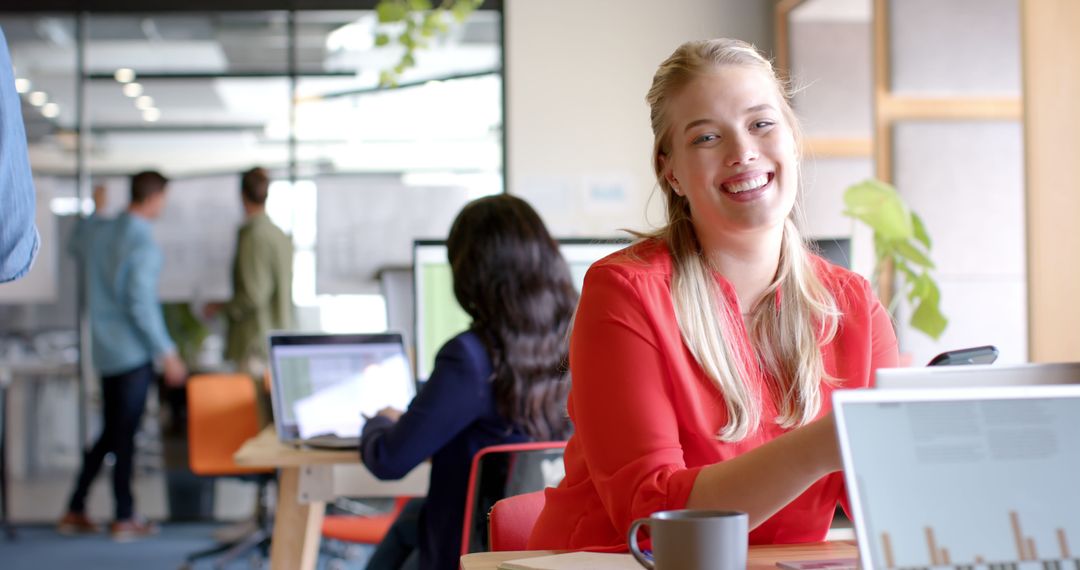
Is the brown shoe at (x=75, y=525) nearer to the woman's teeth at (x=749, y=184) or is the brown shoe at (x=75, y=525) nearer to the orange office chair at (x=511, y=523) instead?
the orange office chair at (x=511, y=523)

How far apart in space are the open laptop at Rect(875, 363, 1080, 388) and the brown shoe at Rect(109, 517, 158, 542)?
551cm

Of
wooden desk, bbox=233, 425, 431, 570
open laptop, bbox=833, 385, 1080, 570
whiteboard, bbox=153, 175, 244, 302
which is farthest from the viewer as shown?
whiteboard, bbox=153, 175, 244, 302

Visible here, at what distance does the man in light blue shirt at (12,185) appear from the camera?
64.4 inches

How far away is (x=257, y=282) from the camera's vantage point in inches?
251

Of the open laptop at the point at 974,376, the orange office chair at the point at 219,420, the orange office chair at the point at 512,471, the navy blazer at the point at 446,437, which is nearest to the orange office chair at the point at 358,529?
the navy blazer at the point at 446,437

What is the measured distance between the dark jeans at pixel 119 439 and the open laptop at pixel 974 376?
17.8ft

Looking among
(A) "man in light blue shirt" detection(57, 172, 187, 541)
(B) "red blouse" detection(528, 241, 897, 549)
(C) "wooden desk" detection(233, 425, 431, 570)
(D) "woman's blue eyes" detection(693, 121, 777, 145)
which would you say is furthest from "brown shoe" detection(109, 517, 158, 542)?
(D) "woman's blue eyes" detection(693, 121, 777, 145)

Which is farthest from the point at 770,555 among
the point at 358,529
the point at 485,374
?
the point at 358,529

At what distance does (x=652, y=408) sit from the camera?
1.51 m

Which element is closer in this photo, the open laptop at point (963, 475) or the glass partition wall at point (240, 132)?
the open laptop at point (963, 475)

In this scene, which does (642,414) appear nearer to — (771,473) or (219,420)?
(771,473)

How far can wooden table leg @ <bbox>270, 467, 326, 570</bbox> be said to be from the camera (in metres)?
3.18

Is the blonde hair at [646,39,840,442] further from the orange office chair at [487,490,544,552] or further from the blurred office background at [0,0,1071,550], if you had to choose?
the blurred office background at [0,0,1071,550]

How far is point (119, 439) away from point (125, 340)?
49cm
